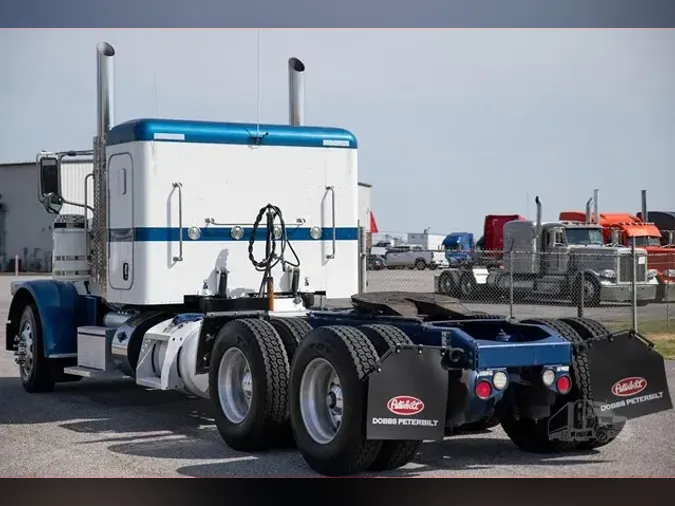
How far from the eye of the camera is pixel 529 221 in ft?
108

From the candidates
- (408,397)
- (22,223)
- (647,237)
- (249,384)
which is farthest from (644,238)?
(22,223)

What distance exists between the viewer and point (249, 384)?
31.2 feet

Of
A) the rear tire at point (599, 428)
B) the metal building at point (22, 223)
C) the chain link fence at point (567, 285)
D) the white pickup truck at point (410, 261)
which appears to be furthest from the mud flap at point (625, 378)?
the white pickup truck at point (410, 261)

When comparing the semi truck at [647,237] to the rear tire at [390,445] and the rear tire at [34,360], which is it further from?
the rear tire at [390,445]

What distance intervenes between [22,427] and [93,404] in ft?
4.95

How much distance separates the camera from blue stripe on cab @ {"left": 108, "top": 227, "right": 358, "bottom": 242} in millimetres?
11273

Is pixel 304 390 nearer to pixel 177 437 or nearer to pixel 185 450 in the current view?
pixel 185 450

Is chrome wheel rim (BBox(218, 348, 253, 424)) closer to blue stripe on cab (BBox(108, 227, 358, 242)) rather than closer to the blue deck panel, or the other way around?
blue stripe on cab (BBox(108, 227, 358, 242))

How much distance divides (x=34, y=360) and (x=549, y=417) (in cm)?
627

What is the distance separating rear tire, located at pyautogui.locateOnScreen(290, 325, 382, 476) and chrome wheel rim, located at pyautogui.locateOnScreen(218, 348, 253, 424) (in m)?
0.90

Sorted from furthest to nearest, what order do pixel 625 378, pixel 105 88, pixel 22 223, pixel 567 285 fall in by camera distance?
1. pixel 22 223
2. pixel 567 285
3. pixel 105 88
4. pixel 625 378

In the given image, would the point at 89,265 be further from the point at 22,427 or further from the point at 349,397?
the point at 349,397

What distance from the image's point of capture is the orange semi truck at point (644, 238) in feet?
90.2

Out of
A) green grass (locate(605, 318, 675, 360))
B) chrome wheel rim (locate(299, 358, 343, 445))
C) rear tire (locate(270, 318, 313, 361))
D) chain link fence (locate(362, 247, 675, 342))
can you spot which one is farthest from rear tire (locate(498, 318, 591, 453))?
chain link fence (locate(362, 247, 675, 342))
